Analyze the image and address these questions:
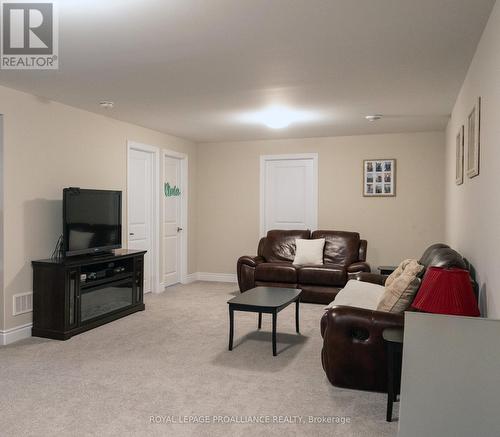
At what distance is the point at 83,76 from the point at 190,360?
2.55m

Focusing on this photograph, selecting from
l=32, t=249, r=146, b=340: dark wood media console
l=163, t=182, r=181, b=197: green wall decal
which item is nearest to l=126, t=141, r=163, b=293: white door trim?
l=163, t=182, r=181, b=197: green wall decal

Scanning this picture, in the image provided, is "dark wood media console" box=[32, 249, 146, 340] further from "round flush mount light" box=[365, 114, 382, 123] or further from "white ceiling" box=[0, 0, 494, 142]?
"round flush mount light" box=[365, 114, 382, 123]

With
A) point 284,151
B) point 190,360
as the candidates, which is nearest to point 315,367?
point 190,360

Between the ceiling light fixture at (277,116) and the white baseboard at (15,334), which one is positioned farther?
the ceiling light fixture at (277,116)

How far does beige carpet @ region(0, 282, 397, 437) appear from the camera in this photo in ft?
8.44

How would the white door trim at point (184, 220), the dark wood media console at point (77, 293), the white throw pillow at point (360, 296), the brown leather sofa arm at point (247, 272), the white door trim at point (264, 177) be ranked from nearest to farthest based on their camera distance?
the white throw pillow at point (360, 296)
the dark wood media console at point (77, 293)
the brown leather sofa arm at point (247, 272)
the white door trim at point (264, 177)
the white door trim at point (184, 220)

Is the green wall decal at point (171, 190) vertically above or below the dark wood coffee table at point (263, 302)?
above

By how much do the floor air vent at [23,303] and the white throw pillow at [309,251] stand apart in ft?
11.4

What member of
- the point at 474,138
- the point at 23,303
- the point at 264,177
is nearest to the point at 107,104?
the point at 23,303

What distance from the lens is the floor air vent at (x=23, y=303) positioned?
13.9 feet

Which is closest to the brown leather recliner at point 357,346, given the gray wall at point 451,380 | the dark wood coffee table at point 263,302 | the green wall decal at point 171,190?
the dark wood coffee table at point 263,302

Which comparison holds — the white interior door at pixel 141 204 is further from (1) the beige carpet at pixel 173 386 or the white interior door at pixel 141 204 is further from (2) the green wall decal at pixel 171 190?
(1) the beige carpet at pixel 173 386

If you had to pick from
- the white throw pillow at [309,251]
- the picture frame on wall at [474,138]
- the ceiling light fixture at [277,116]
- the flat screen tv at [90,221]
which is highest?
the ceiling light fixture at [277,116]

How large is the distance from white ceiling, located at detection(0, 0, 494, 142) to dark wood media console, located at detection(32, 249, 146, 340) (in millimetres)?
1695
